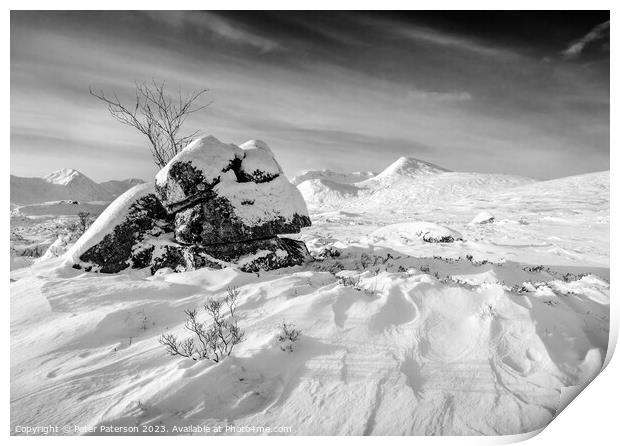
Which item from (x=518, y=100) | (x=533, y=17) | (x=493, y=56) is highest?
(x=533, y=17)

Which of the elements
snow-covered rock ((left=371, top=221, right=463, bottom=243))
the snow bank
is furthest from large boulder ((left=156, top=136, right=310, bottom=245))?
the snow bank

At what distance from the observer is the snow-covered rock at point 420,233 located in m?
8.97

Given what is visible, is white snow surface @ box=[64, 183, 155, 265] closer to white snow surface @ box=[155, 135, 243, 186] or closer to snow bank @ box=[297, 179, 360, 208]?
white snow surface @ box=[155, 135, 243, 186]

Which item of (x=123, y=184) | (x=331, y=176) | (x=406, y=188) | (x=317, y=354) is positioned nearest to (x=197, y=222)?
(x=317, y=354)

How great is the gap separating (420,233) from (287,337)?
738 centimetres

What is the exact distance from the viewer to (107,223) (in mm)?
5535

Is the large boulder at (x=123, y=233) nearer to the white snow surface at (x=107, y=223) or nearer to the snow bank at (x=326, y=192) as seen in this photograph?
the white snow surface at (x=107, y=223)

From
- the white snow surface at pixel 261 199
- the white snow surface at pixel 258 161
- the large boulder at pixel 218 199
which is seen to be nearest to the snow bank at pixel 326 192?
the white snow surface at pixel 258 161

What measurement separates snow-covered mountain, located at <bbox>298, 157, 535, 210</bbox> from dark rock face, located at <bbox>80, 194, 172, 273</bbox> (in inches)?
839

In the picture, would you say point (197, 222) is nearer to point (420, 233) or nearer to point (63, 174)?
point (63, 174)

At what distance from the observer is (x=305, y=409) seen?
239cm

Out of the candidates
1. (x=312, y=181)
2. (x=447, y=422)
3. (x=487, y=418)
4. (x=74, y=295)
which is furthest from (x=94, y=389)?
(x=312, y=181)
